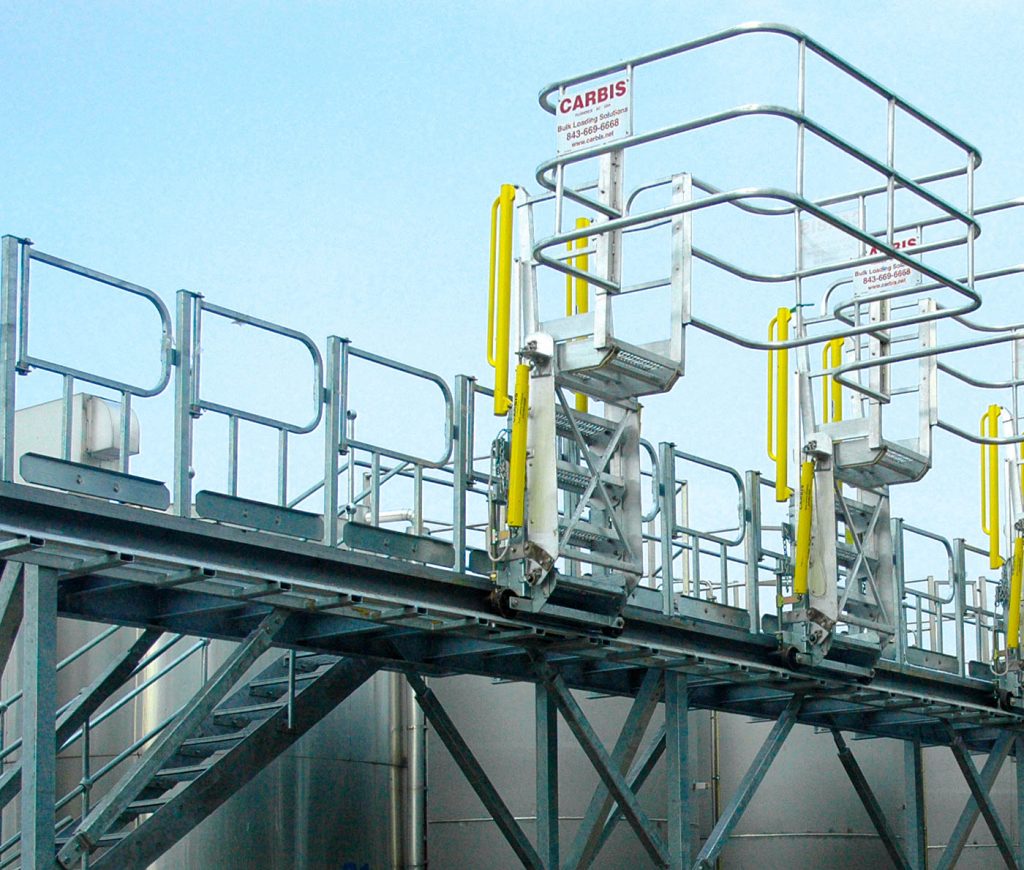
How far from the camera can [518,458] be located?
36.3 ft

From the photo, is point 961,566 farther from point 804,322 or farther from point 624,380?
point 624,380

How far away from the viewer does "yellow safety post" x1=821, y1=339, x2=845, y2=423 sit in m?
14.9

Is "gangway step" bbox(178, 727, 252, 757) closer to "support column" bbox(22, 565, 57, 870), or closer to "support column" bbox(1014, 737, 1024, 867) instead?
"support column" bbox(22, 565, 57, 870)

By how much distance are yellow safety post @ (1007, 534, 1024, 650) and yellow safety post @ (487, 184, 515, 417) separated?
23.7 feet

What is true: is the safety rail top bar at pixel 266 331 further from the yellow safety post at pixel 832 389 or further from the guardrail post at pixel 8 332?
the yellow safety post at pixel 832 389

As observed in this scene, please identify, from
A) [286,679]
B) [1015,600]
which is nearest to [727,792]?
[1015,600]

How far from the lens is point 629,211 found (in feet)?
41.3

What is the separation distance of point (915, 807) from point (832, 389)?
5049 mm

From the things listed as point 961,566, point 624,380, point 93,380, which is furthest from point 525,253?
point 961,566

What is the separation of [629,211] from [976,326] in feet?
14.9

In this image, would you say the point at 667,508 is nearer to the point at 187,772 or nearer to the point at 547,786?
the point at 547,786

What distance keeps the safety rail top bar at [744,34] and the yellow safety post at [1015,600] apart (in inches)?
217

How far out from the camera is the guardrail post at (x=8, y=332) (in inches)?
343

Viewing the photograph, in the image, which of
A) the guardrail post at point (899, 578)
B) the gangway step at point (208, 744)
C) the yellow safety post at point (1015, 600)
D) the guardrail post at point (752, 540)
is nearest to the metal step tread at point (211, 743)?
the gangway step at point (208, 744)
